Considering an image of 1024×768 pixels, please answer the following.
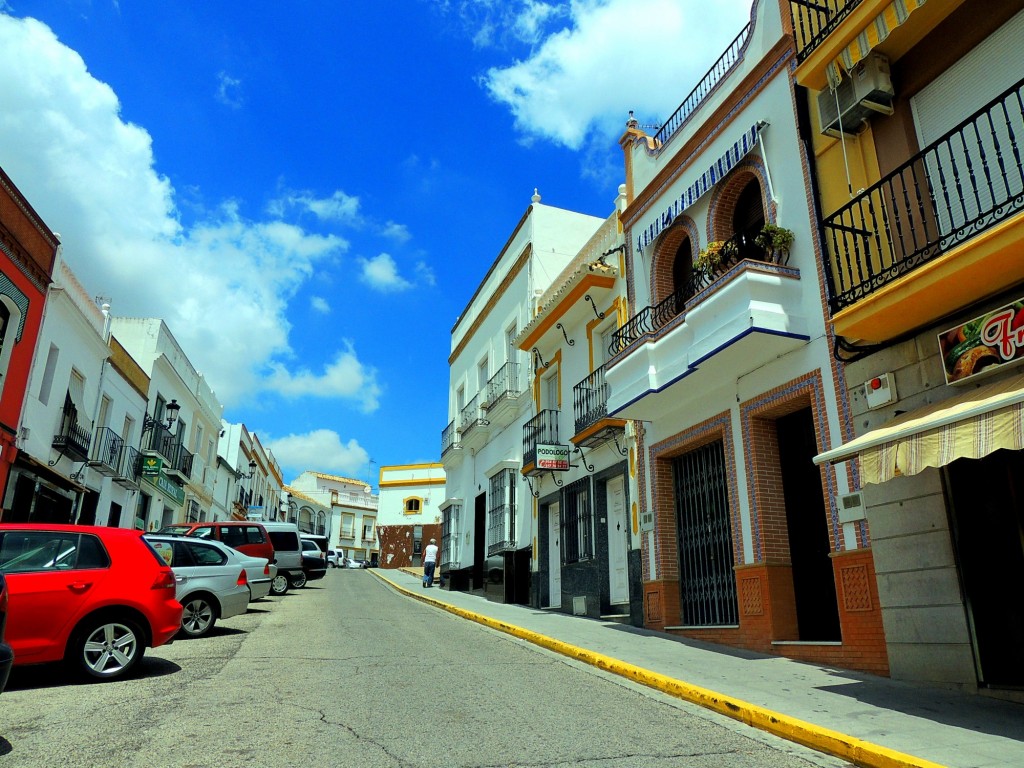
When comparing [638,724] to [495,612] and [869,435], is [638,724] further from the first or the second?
[495,612]

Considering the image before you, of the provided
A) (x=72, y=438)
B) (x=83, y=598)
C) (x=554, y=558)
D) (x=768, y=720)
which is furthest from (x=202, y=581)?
(x=72, y=438)

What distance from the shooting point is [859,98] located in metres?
8.76

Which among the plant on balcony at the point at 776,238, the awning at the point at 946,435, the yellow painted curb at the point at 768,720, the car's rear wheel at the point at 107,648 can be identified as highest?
the plant on balcony at the point at 776,238

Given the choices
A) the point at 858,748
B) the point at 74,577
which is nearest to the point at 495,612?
the point at 74,577

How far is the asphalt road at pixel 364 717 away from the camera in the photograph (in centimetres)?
474

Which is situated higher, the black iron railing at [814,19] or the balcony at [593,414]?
the black iron railing at [814,19]

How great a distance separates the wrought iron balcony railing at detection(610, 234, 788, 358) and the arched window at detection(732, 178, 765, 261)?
0.02m

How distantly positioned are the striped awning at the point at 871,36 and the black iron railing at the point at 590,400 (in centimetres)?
686

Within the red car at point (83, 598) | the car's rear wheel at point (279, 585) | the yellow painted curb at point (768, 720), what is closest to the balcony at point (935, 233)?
the yellow painted curb at point (768, 720)

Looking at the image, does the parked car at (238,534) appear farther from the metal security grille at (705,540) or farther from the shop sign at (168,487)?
the metal security grille at (705,540)

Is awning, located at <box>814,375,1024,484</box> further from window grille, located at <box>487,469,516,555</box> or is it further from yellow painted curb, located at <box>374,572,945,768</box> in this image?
window grille, located at <box>487,469,516,555</box>

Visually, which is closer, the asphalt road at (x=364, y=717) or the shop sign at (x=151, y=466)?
the asphalt road at (x=364, y=717)

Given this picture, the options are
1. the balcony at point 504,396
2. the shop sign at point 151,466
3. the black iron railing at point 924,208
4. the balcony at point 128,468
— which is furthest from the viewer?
the shop sign at point 151,466

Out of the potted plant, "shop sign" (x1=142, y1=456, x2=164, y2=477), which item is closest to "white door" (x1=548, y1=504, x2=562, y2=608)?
the potted plant
